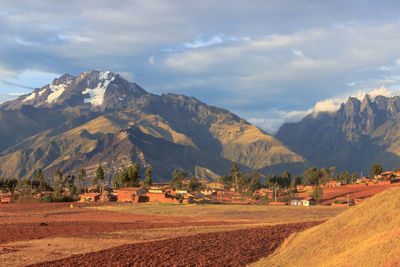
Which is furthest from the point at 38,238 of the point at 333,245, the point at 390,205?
the point at 390,205

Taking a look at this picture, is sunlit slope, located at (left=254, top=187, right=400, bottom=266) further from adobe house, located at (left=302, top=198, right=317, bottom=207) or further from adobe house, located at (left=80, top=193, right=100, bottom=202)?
adobe house, located at (left=80, top=193, right=100, bottom=202)

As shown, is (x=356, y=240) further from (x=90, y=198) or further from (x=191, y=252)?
(x=90, y=198)

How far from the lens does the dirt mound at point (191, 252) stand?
36.3m

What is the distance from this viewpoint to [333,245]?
3234 centimetres

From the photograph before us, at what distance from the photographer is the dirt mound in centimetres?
3628

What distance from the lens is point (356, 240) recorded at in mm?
31219

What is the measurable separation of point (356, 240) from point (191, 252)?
16.2 m

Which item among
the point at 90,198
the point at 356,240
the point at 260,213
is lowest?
the point at 90,198

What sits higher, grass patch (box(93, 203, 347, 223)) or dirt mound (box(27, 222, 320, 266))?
dirt mound (box(27, 222, 320, 266))

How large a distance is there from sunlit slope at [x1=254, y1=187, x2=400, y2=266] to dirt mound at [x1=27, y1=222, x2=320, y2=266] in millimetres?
3594

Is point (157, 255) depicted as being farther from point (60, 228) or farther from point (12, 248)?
point (60, 228)

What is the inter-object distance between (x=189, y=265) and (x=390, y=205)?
17.0 meters

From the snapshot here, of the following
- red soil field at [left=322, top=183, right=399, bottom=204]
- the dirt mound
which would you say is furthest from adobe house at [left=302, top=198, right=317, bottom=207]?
the dirt mound

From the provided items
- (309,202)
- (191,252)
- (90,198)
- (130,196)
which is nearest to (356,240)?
(191,252)
